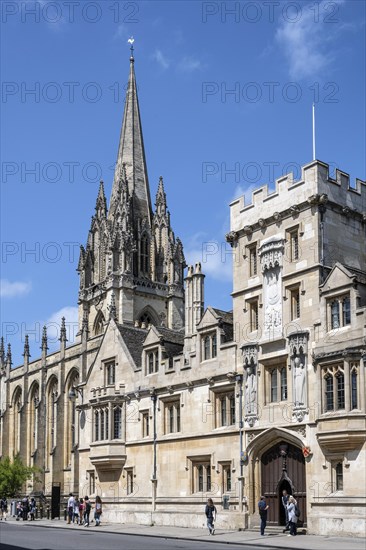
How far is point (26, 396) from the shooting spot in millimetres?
85938

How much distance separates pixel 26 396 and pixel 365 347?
62.1 meters

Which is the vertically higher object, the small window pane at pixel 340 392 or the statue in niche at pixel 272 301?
the statue in niche at pixel 272 301

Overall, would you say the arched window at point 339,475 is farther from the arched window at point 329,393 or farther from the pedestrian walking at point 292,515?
the arched window at point 329,393

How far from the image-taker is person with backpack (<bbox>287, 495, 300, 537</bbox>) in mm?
30141

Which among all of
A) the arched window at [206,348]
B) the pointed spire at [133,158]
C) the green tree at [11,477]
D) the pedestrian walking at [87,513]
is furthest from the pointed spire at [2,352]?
the arched window at [206,348]

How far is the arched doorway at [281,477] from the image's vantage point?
32250 mm

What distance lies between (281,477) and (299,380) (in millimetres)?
4374

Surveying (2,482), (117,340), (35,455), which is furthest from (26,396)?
(117,340)

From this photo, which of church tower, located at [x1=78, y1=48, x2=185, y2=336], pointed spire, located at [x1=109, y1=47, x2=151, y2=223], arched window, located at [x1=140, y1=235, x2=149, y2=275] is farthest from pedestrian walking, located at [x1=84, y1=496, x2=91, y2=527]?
pointed spire, located at [x1=109, y1=47, x2=151, y2=223]

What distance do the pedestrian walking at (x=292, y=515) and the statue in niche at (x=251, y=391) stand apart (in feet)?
15.7

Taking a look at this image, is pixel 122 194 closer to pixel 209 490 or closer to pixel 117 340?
pixel 117 340

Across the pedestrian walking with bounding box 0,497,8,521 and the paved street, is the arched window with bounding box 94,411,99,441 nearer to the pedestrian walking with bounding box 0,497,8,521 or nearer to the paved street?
the paved street

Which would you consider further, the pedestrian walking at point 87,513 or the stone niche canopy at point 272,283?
the pedestrian walking at point 87,513

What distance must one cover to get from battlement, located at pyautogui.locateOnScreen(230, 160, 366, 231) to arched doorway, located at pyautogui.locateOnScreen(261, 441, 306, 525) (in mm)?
10220
